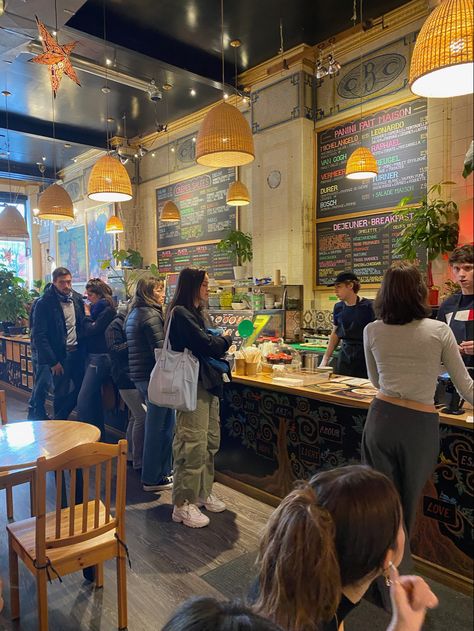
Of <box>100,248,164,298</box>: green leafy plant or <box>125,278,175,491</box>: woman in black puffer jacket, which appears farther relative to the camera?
<box>100,248,164,298</box>: green leafy plant

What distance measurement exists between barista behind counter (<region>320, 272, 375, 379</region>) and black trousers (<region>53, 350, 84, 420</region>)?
2857mm

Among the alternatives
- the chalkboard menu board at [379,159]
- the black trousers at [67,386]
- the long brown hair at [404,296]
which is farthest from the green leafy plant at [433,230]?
the black trousers at [67,386]

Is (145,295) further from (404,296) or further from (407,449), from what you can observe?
(407,449)

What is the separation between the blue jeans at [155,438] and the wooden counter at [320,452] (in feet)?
1.55

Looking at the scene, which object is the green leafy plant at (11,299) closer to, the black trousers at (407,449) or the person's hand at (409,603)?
the black trousers at (407,449)

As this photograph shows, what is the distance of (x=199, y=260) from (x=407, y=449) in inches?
245

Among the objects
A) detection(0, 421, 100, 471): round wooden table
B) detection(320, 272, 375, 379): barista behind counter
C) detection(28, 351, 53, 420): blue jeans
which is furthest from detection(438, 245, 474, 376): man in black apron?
detection(28, 351, 53, 420): blue jeans

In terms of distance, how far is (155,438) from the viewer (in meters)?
3.83

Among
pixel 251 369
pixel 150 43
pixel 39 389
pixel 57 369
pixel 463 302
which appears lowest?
pixel 39 389

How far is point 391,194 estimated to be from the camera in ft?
17.5

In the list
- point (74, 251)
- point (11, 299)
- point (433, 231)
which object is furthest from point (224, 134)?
point (74, 251)

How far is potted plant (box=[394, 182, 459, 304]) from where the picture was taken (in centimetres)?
438

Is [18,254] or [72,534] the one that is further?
[18,254]

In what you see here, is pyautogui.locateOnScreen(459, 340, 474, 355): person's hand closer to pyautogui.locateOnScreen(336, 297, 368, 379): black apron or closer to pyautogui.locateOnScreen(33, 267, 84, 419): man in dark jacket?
pyautogui.locateOnScreen(336, 297, 368, 379): black apron
